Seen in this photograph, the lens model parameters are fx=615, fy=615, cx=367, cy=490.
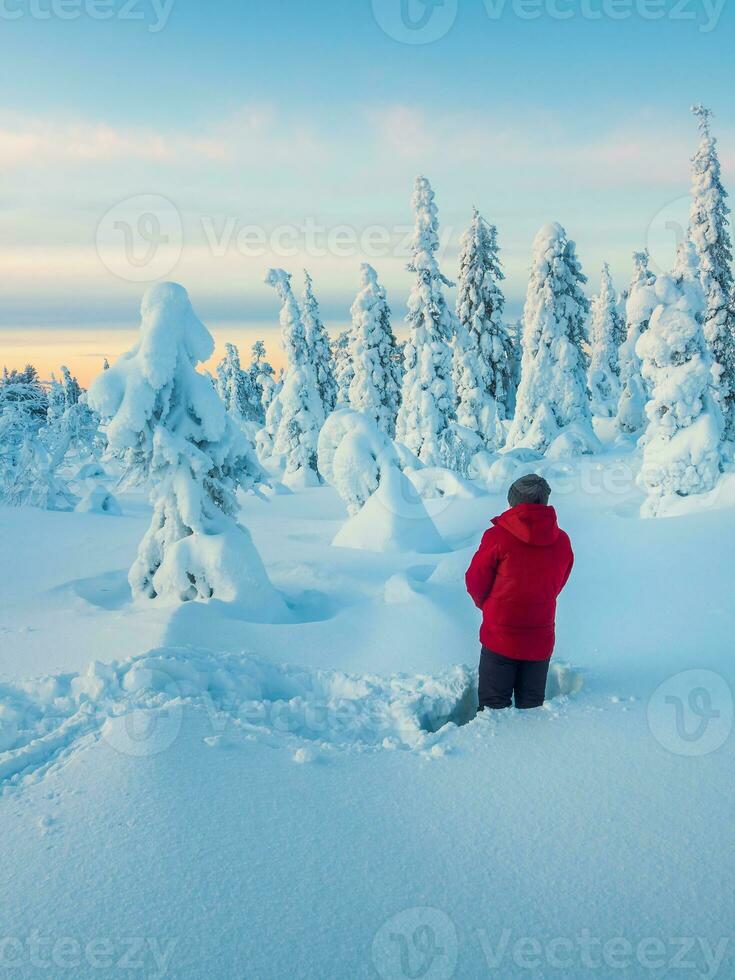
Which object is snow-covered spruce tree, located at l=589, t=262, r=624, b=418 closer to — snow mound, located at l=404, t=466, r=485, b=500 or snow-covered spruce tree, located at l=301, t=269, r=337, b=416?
snow-covered spruce tree, located at l=301, t=269, r=337, b=416

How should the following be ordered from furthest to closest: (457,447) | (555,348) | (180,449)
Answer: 1. (555,348)
2. (457,447)
3. (180,449)

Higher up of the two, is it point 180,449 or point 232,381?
point 232,381

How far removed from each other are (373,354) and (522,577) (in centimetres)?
2730

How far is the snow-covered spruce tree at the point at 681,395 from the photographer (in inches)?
656

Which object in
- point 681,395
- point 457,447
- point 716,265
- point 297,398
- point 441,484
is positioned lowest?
point 441,484

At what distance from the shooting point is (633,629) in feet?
20.4

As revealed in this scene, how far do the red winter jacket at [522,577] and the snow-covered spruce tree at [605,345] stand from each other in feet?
169

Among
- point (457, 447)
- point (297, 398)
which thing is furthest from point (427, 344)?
point (297, 398)

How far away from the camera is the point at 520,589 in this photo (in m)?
4.39

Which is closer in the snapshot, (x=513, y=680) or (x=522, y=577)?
(x=522, y=577)

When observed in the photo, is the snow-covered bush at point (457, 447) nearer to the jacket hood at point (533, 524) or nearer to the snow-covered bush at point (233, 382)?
the jacket hood at point (533, 524)

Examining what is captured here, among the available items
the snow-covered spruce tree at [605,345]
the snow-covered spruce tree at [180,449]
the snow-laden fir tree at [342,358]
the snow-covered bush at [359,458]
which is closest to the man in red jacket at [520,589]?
the snow-covered spruce tree at [180,449]

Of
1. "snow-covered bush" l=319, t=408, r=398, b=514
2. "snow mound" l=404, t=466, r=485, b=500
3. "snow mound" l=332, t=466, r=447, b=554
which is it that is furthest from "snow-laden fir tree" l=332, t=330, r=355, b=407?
"snow mound" l=332, t=466, r=447, b=554

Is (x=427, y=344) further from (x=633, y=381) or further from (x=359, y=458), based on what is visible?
(x=633, y=381)
